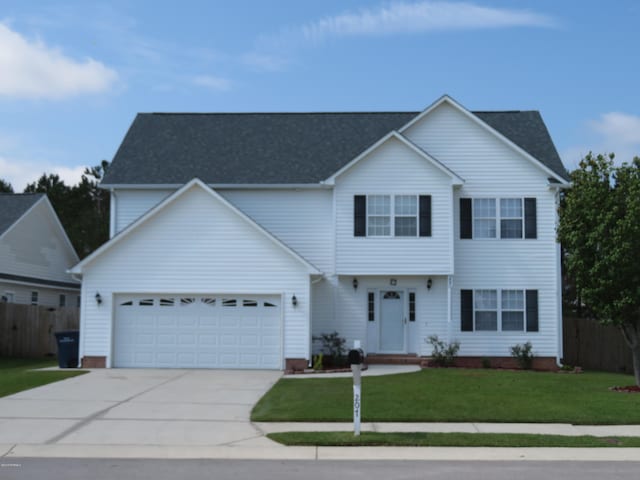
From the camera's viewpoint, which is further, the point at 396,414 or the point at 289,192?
the point at 289,192

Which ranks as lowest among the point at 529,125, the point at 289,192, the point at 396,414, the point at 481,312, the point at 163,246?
the point at 396,414

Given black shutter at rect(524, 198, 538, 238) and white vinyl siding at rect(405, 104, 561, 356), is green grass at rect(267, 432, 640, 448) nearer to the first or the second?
white vinyl siding at rect(405, 104, 561, 356)

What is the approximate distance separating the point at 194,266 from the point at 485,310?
947cm

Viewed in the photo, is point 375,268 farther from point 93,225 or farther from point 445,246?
point 93,225

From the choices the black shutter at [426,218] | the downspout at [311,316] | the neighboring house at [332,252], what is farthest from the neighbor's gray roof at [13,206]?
the black shutter at [426,218]

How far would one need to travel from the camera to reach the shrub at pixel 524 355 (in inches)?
936

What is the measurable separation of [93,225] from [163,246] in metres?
27.0

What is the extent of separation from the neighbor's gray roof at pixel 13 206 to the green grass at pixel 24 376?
8.24 m

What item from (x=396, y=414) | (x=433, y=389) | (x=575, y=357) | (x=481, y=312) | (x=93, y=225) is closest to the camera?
(x=396, y=414)

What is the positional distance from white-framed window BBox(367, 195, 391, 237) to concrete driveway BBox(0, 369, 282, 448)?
6157mm

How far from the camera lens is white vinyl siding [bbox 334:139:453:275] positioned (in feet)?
77.2

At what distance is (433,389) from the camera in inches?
667

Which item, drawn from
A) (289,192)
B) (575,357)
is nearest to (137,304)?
(289,192)

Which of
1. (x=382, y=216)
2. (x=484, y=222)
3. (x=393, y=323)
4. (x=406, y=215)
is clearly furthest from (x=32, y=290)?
(x=484, y=222)
